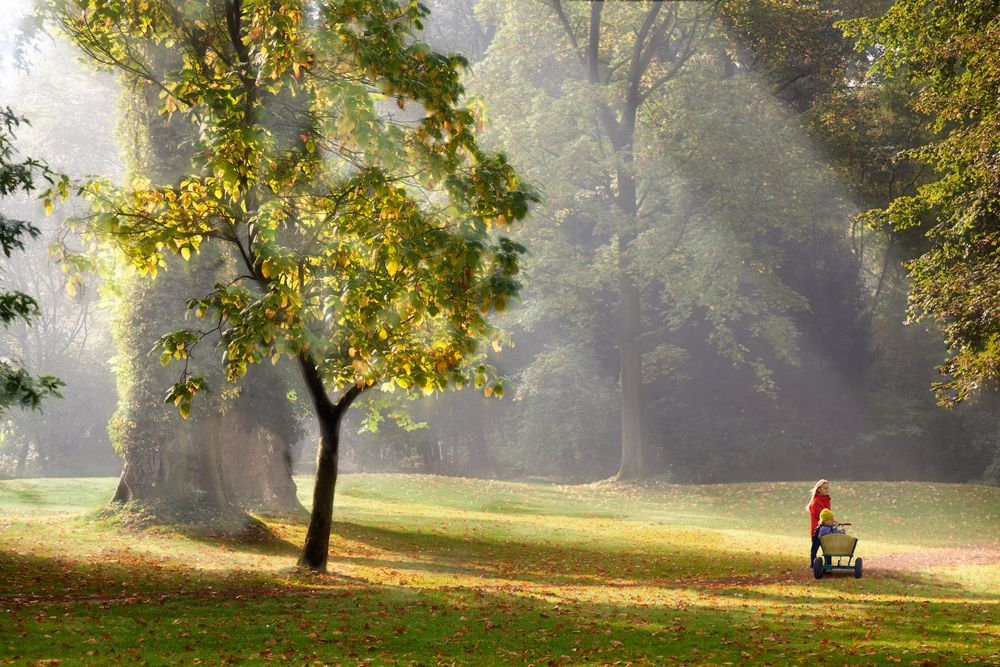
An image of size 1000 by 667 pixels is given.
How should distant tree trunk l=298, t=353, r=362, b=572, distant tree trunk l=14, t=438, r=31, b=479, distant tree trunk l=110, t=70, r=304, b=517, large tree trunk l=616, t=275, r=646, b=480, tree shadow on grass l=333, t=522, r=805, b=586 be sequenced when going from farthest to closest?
distant tree trunk l=14, t=438, r=31, b=479
large tree trunk l=616, t=275, r=646, b=480
distant tree trunk l=110, t=70, r=304, b=517
tree shadow on grass l=333, t=522, r=805, b=586
distant tree trunk l=298, t=353, r=362, b=572

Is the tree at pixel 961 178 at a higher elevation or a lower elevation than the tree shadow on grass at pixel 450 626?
higher

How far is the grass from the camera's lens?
9.88 metres

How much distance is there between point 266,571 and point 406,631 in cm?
505

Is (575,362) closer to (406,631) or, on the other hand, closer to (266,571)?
(266,571)

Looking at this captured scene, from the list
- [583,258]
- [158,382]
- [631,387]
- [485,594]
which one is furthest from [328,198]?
[631,387]

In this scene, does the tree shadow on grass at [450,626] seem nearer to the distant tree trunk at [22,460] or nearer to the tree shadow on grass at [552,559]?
the tree shadow on grass at [552,559]

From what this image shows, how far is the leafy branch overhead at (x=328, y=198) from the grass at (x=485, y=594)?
298 centimetres

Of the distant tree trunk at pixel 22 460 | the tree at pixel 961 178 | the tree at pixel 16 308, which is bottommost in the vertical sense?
the distant tree trunk at pixel 22 460

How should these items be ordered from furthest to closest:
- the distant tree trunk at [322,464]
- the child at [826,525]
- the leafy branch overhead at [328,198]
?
the child at [826,525] → the distant tree trunk at [322,464] → the leafy branch overhead at [328,198]

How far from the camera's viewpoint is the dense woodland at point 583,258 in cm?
1294

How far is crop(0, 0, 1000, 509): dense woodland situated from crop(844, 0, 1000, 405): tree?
0.08m

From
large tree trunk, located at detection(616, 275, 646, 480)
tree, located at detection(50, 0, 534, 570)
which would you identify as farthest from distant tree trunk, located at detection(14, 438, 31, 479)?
tree, located at detection(50, 0, 534, 570)

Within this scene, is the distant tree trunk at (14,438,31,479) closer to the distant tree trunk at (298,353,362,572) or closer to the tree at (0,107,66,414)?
the distant tree trunk at (298,353,362,572)

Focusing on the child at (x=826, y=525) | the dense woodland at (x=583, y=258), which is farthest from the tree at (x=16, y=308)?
the child at (x=826, y=525)
